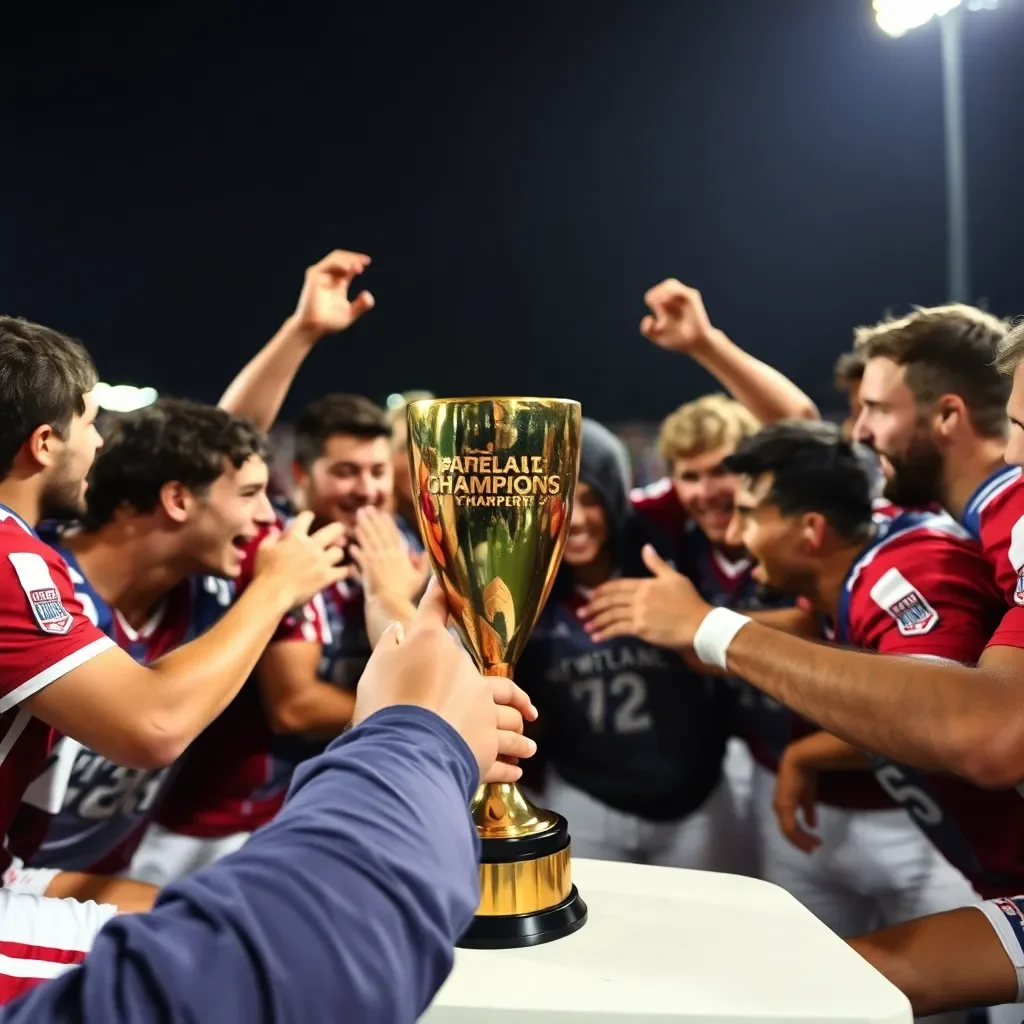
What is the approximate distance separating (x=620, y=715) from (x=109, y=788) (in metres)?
0.98

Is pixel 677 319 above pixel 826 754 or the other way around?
above

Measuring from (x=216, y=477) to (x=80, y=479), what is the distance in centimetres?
41

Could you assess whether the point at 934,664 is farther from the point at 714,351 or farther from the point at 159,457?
the point at 159,457

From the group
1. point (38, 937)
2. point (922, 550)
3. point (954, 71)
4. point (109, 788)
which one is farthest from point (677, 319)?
point (954, 71)

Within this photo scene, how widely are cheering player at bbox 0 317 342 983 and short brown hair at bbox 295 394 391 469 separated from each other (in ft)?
2.88

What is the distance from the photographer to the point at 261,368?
79.1 inches

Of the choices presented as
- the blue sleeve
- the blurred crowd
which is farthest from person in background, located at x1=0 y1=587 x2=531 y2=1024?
the blurred crowd

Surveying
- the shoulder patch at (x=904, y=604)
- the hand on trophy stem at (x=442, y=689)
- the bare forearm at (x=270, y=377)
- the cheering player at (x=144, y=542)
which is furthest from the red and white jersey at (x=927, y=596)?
the bare forearm at (x=270, y=377)

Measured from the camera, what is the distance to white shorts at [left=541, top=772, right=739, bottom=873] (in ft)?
6.26

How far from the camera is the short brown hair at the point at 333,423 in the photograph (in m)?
2.18

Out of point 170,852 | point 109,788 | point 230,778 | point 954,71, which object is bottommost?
point 170,852

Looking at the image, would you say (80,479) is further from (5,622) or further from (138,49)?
(138,49)

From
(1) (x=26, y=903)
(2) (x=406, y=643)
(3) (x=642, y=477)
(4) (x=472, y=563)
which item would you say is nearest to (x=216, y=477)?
(1) (x=26, y=903)

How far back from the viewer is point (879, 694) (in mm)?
1019
